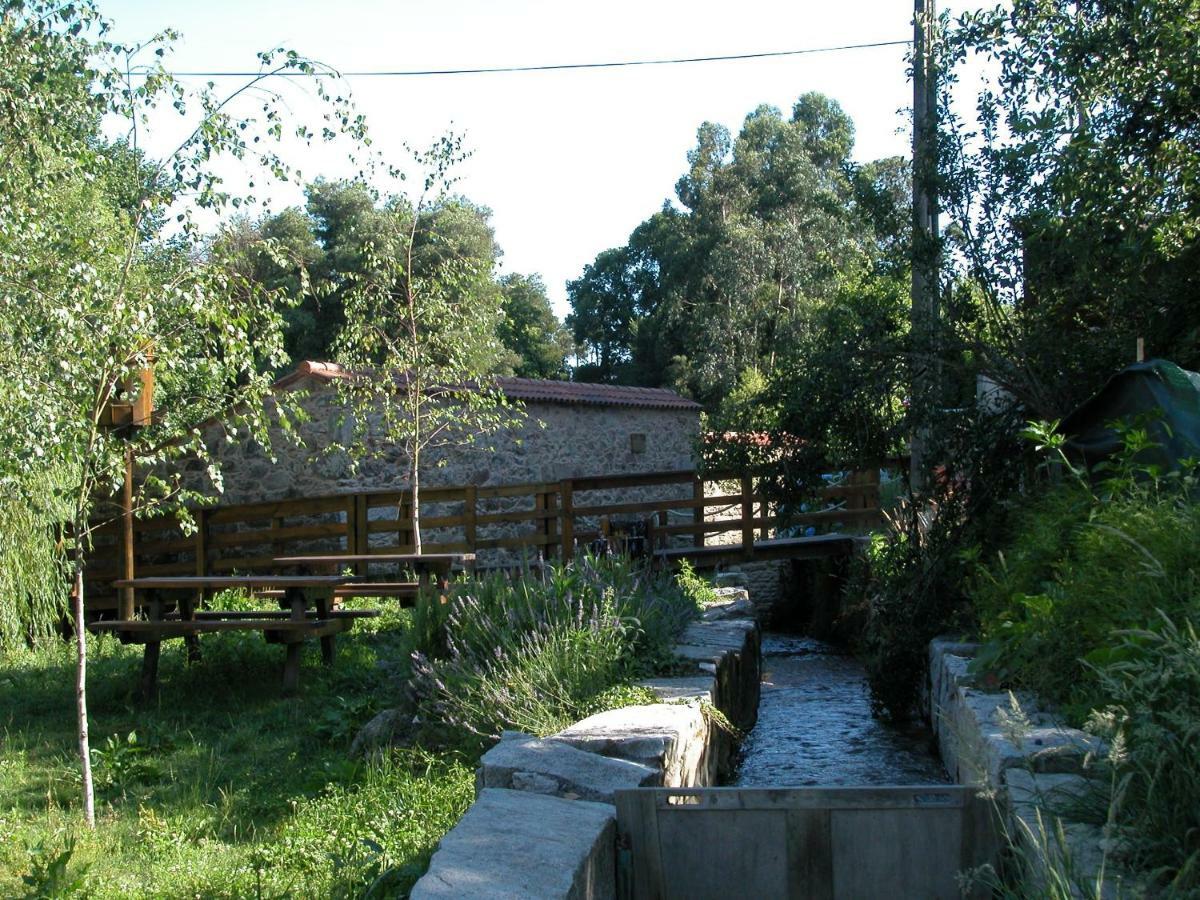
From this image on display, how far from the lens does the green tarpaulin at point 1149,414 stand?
5.82m

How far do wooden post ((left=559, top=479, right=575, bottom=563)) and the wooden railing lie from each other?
0.04 ft

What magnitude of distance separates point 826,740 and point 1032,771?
16.5ft

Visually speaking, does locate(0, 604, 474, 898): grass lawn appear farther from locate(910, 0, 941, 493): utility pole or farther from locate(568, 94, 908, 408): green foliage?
locate(568, 94, 908, 408): green foliage

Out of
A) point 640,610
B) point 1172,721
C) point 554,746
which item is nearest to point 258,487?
point 640,610

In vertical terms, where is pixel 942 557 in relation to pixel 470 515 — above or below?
below

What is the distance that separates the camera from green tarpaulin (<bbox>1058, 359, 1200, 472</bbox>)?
19.1ft

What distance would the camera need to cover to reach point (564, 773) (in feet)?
14.2

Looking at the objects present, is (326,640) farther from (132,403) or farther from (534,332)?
(534,332)

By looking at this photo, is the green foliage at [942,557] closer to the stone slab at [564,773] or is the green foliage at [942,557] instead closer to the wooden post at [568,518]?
the stone slab at [564,773]

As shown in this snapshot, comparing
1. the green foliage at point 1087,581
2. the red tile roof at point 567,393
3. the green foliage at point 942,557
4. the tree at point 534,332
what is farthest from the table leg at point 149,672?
the tree at point 534,332

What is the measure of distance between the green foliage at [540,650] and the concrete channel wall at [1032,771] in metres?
1.67

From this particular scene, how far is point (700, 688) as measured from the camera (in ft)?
19.8

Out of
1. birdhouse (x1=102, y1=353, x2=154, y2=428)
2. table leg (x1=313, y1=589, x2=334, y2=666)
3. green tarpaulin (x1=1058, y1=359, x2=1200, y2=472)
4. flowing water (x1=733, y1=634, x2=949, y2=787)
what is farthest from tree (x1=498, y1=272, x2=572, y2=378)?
birdhouse (x1=102, y1=353, x2=154, y2=428)

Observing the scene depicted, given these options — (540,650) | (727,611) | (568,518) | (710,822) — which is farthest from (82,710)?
(568,518)
